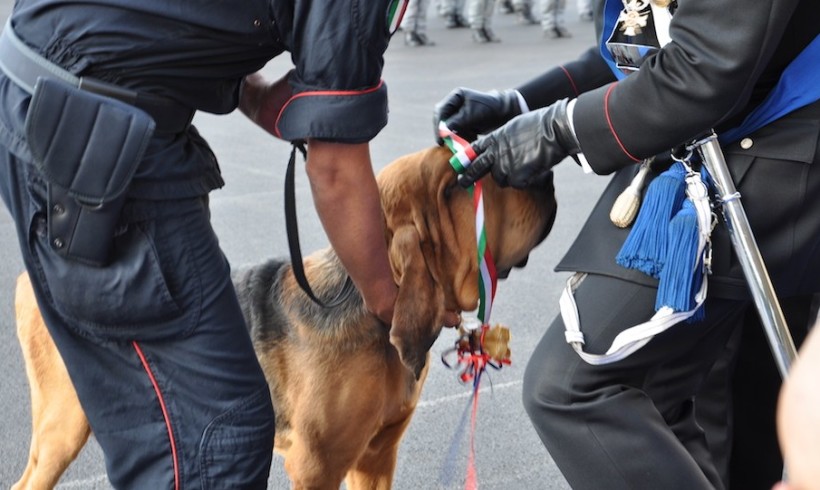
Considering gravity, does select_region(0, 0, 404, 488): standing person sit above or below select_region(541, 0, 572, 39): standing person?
above

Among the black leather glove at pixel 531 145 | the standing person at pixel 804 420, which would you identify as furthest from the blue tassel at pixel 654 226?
the standing person at pixel 804 420

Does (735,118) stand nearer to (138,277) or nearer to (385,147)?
(138,277)

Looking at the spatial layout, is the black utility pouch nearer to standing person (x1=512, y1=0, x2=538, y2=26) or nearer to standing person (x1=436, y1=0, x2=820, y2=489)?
standing person (x1=436, y1=0, x2=820, y2=489)

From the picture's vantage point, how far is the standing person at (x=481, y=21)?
1631 cm

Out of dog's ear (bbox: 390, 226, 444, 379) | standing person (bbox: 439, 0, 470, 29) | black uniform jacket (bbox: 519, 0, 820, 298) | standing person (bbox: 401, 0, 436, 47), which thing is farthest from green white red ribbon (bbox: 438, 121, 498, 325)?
standing person (bbox: 439, 0, 470, 29)

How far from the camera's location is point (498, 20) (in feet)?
64.0

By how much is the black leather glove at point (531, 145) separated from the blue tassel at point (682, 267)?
30 centimetres

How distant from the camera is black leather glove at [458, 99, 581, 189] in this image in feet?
8.30

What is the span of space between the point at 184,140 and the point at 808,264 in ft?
4.78

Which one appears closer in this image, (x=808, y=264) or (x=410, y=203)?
(x=808, y=264)

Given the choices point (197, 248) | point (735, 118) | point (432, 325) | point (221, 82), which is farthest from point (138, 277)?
point (735, 118)

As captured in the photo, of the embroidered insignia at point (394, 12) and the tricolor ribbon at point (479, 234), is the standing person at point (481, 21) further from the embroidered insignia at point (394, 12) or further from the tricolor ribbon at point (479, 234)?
the embroidered insignia at point (394, 12)

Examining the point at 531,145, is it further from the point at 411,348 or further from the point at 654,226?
the point at 411,348

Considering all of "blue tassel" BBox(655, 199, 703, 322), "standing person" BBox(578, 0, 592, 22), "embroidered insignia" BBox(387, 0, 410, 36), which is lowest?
"standing person" BBox(578, 0, 592, 22)
